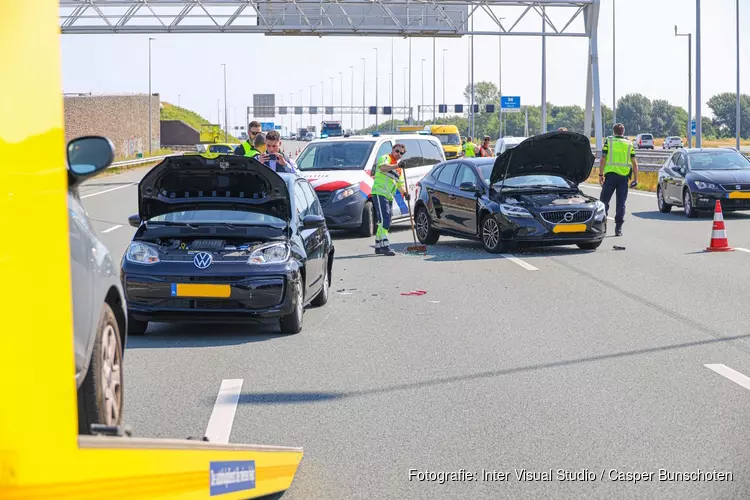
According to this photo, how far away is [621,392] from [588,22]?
127ft

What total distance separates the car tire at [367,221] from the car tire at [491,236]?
3168 mm

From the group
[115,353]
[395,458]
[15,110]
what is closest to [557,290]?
[395,458]

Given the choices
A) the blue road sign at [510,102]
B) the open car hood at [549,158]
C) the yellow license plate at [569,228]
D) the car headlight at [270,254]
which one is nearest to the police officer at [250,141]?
the open car hood at [549,158]

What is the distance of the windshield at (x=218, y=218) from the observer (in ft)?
34.6

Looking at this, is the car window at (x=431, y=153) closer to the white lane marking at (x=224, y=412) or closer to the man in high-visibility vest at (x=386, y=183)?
the man in high-visibility vest at (x=386, y=183)

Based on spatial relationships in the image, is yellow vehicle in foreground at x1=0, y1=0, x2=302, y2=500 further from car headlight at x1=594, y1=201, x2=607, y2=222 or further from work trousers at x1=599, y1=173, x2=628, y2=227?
work trousers at x1=599, y1=173, x2=628, y2=227

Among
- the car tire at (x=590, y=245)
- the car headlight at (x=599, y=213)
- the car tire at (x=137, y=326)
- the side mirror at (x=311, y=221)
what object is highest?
the side mirror at (x=311, y=221)

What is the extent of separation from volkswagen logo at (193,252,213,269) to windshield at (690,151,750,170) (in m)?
17.8

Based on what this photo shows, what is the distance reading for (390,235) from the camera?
2205 cm

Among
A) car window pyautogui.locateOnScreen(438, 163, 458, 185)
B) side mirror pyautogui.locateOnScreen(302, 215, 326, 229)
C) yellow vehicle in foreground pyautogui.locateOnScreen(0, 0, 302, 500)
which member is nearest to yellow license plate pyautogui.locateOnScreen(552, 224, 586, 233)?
car window pyautogui.locateOnScreen(438, 163, 458, 185)

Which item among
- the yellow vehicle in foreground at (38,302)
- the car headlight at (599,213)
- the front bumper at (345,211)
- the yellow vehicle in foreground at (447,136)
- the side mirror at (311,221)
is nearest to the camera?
the yellow vehicle in foreground at (38,302)

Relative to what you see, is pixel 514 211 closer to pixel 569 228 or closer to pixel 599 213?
pixel 569 228

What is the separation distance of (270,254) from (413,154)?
13489mm

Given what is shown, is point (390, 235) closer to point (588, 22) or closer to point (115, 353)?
point (115, 353)
